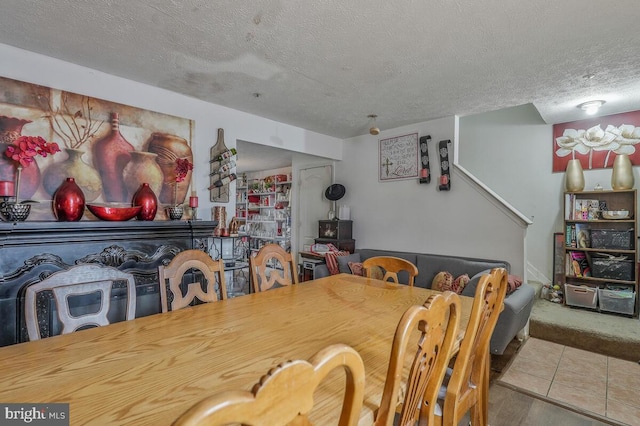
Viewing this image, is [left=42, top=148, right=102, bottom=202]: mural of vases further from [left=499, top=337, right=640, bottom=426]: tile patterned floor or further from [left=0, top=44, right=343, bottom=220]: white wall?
[left=499, top=337, right=640, bottom=426]: tile patterned floor

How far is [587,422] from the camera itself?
1982 mm

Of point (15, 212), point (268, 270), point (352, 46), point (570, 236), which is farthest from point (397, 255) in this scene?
point (15, 212)

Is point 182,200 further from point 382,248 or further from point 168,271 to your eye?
point 382,248

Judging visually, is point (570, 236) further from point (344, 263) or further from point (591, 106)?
point (344, 263)

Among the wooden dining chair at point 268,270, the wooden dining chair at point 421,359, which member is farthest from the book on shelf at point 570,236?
the wooden dining chair at point 421,359

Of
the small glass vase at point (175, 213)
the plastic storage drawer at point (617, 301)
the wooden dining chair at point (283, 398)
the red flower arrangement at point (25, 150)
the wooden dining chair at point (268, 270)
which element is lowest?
the plastic storage drawer at point (617, 301)

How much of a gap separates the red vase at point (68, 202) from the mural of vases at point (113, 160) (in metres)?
0.28

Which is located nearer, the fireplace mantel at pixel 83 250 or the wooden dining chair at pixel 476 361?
the wooden dining chair at pixel 476 361

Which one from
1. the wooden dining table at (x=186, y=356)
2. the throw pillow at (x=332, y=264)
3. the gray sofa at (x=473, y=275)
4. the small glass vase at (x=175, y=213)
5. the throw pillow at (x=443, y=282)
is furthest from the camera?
the throw pillow at (x=332, y=264)

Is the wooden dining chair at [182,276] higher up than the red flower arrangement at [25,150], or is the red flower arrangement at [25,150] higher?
the red flower arrangement at [25,150]

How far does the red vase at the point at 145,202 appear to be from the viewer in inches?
108

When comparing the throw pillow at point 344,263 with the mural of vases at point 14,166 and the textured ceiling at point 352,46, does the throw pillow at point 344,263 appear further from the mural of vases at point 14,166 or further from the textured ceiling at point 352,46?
the mural of vases at point 14,166

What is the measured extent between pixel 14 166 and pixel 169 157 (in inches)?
43.2

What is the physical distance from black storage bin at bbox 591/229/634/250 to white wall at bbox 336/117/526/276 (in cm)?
109
